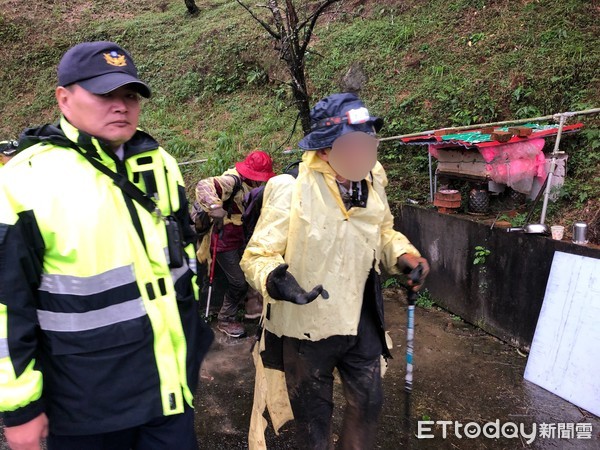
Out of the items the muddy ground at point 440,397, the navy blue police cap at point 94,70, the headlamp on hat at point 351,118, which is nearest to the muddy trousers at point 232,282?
the muddy ground at point 440,397

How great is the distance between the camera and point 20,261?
1.48 meters

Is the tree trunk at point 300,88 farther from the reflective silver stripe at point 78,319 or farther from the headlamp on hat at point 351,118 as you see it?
the reflective silver stripe at point 78,319

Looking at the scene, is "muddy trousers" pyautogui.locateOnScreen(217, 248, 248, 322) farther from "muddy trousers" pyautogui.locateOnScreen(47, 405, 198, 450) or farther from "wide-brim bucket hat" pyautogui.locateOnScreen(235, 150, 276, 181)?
"muddy trousers" pyautogui.locateOnScreen(47, 405, 198, 450)

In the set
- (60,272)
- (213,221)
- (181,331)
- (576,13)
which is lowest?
(213,221)

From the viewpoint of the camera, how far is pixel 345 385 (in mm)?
2633

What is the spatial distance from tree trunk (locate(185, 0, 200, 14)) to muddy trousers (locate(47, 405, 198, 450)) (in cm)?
1458

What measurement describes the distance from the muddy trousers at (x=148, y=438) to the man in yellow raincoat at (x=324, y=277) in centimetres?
69

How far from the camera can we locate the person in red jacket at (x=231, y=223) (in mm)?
4352

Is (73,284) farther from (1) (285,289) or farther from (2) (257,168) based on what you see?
(2) (257,168)

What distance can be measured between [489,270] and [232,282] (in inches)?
108

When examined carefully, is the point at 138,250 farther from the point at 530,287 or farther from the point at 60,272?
the point at 530,287

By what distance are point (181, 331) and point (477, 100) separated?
17.7 ft

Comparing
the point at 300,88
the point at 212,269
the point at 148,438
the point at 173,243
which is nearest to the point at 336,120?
the point at 173,243

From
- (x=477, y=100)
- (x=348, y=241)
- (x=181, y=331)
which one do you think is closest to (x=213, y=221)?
(x=348, y=241)
